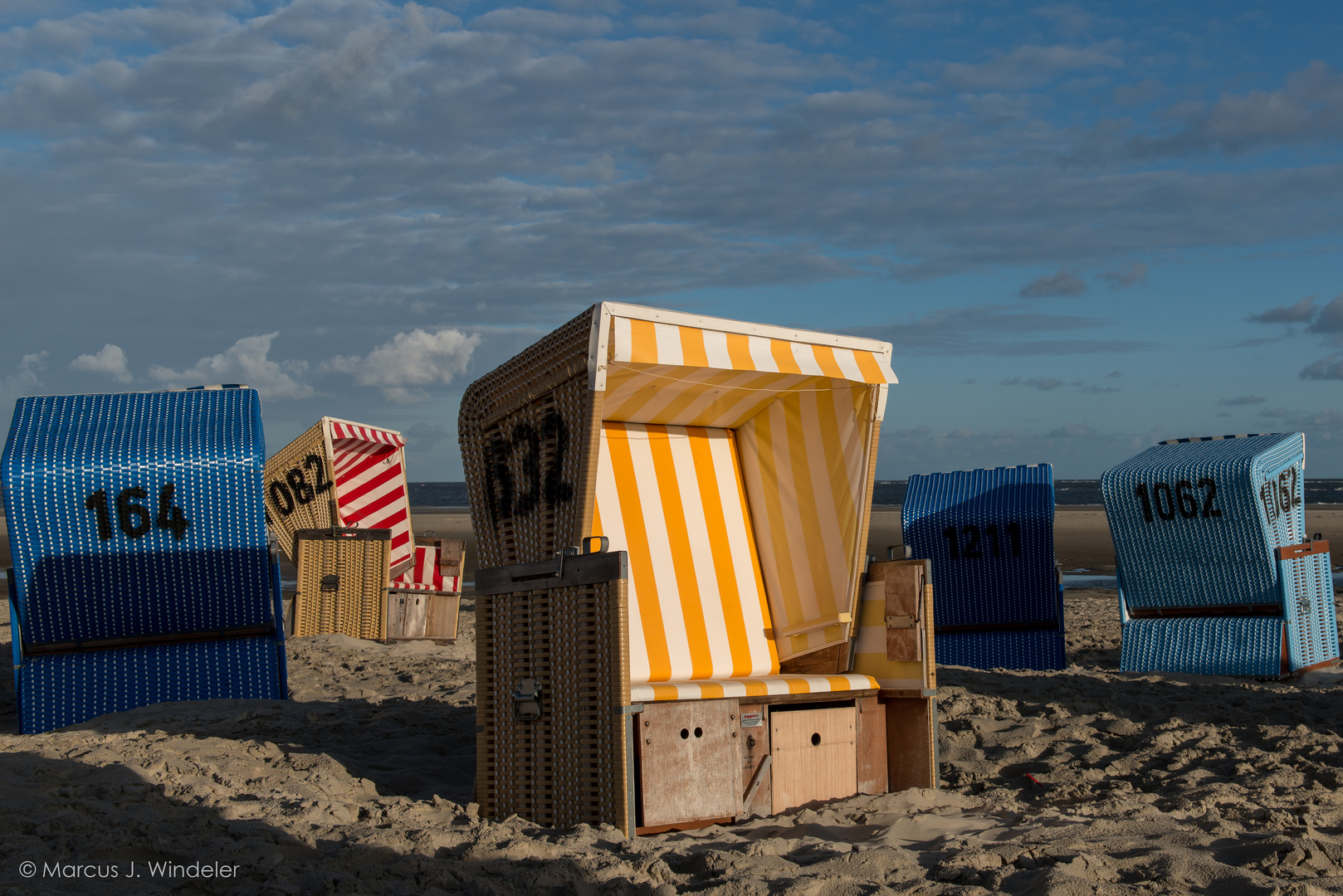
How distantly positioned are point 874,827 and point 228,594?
16.1 ft

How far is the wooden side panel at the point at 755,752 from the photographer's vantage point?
466 centimetres

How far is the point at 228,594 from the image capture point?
717cm

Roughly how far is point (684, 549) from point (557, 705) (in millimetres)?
1405

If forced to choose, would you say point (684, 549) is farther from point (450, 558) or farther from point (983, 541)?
point (450, 558)

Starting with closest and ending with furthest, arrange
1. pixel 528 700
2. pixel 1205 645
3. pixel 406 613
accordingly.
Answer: pixel 528 700, pixel 1205 645, pixel 406 613

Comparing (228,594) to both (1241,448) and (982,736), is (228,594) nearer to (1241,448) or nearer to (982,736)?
(982,736)

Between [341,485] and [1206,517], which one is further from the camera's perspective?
[341,485]

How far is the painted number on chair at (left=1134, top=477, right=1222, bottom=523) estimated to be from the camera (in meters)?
8.60

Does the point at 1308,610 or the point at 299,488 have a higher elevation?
the point at 299,488

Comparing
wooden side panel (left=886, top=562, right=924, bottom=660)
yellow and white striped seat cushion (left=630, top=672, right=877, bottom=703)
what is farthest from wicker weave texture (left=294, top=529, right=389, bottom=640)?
wooden side panel (left=886, top=562, right=924, bottom=660)

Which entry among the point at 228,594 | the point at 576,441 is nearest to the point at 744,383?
the point at 576,441

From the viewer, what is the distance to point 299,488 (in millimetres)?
11891

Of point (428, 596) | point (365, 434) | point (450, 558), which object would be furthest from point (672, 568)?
point (365, 434)

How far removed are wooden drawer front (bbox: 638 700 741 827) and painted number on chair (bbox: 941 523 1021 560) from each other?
516cm
